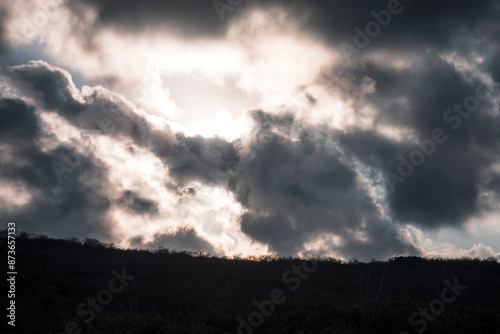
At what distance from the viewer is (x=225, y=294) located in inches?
686

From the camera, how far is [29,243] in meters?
32.6

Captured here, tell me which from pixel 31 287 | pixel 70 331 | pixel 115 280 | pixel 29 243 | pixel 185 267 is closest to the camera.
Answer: pixel 70 331

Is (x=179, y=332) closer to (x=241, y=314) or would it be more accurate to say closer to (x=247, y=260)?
(x=241, y=314)

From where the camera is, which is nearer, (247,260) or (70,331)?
(70,331)

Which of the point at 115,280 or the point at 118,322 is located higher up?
the point at 115,280

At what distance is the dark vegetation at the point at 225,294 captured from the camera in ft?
27.3

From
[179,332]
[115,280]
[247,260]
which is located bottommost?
[179,332]

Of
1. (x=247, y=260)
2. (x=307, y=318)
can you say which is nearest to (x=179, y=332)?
(x=307, y=318)

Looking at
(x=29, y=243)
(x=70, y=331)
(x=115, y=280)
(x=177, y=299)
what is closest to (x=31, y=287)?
(x=115, y=280)

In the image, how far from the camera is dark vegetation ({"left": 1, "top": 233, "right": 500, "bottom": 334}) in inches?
328

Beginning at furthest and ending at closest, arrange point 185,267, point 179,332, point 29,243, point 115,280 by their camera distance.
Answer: point 29,243 → point 185,267 → point 115,280 → point 179,332

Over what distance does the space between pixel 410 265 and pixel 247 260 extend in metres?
14.0

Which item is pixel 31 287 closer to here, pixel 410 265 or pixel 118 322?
pixel 118 322

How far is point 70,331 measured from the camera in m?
9.28
